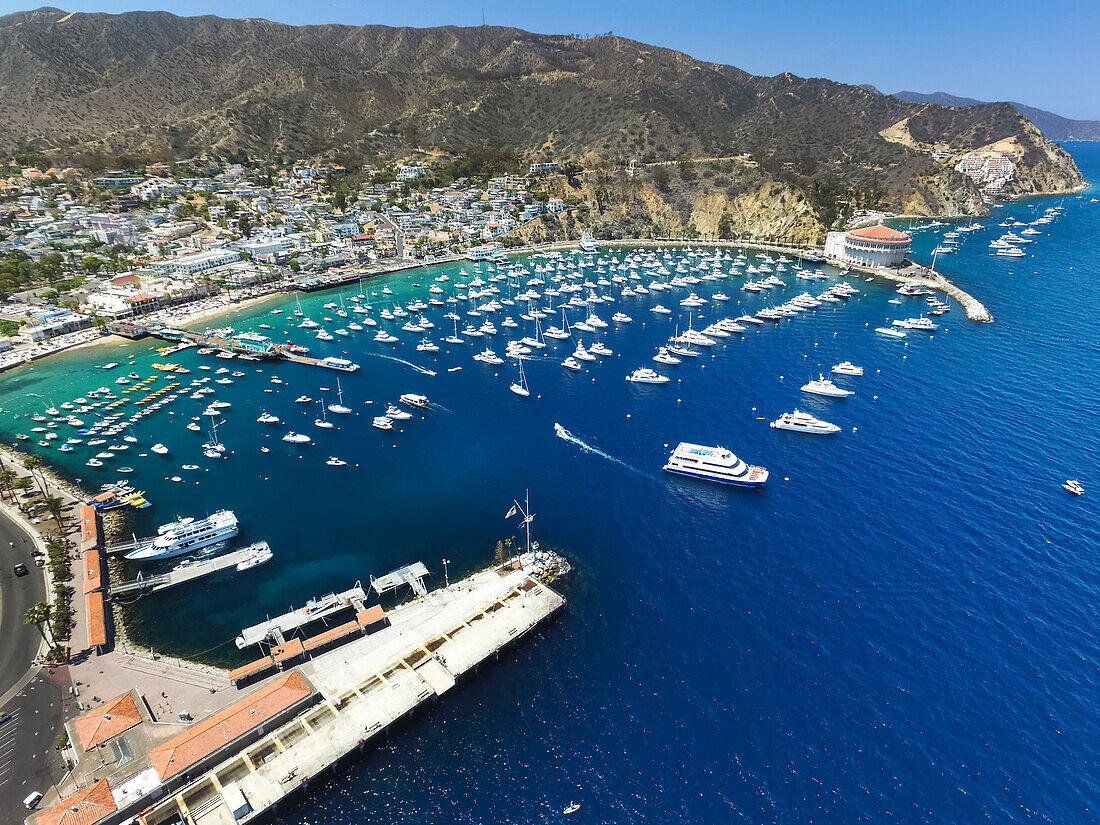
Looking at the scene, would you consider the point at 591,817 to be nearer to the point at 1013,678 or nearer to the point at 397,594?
the point at 397,594

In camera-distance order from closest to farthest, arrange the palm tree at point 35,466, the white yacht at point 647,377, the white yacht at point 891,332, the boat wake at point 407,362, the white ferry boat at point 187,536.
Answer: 1. the white ferry boat at point 187,536
2. the palm tree at point 35,466
3. the white yacht at point 647,377
4. the boat wake at point 407,362
5. the white yacht at point 891,332

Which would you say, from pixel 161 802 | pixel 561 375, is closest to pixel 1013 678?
pixel 161 802

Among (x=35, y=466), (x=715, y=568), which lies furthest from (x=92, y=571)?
(x=715, y=568)

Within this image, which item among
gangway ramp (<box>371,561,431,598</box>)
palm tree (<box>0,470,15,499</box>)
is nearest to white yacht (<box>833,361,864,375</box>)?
gangway ramp (<box>371,561,431,598</box>)

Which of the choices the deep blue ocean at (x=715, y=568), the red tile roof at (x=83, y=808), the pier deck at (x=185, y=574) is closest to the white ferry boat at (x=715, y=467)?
the deep blue ocean at (x=715, y=568)

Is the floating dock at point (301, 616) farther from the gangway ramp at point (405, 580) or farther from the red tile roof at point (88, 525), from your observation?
the red tile roof at point (88, 525)

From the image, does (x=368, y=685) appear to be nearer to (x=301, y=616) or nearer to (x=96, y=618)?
(x=301, y=616)

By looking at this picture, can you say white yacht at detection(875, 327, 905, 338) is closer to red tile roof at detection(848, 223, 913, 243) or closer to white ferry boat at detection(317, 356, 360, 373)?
red tile roof at detection(848, 223, 913, 243)
